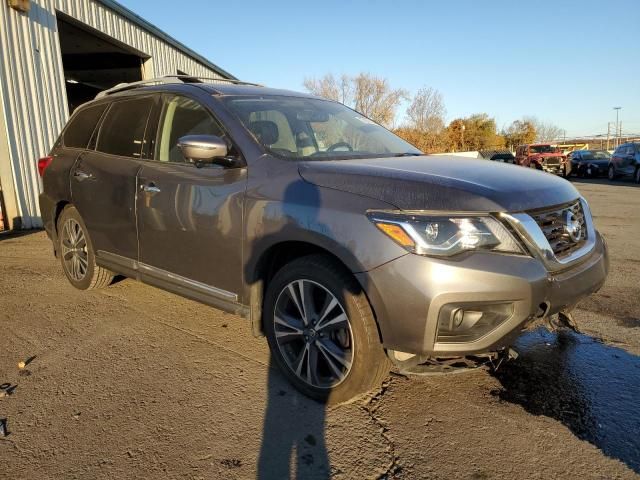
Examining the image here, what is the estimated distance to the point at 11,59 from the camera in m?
7.97

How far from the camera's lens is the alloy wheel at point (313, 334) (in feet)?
8.14

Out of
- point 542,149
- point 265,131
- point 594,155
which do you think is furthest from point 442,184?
point 542,149

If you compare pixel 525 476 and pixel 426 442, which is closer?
pixel 525 476

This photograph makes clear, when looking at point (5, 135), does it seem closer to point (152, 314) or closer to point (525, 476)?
point (152, 314)

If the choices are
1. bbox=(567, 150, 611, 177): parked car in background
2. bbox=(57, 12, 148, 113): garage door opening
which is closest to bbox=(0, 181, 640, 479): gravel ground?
bbox=(57, 12, 148, 113): garage door opening

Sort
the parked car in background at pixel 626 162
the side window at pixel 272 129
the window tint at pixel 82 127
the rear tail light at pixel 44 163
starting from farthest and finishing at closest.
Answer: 1. the parked car in background at pixel 626 162
2. the rear tail light at pixel 44 163
3. the window tint at pixel 82 127
4. the side window at pixel 272 129

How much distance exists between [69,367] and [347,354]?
1920 millimetres

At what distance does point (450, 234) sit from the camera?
2.15m

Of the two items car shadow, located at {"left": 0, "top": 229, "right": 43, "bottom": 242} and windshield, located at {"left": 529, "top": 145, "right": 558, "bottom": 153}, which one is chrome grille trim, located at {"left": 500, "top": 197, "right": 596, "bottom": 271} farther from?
windshield, located at {"left": 529, "top": 145, "right": 558, "bottom": 153}

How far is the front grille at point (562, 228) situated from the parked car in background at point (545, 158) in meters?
24.3

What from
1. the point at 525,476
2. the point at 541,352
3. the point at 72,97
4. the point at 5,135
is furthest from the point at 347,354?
the point at 72,97

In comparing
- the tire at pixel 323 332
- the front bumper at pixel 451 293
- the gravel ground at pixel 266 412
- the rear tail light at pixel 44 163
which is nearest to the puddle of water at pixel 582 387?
the gravel ground at pixel 266 412

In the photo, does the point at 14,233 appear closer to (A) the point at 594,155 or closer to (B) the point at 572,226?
(B) the point at 572,226

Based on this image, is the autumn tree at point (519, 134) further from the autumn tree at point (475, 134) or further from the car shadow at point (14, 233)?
the car shadow at point (14, 233)
